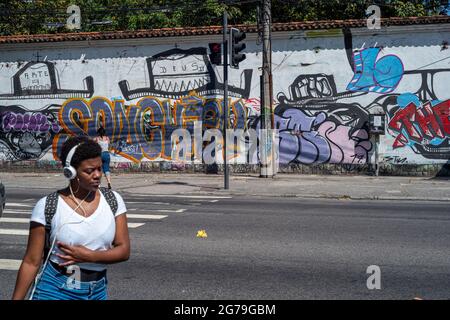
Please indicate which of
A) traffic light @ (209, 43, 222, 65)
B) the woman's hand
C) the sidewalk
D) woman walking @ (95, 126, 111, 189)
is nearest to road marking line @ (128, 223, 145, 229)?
the sidewalk

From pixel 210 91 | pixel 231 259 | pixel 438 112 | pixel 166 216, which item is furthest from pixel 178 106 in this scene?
pixel 231 259

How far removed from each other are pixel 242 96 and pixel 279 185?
5058 mm

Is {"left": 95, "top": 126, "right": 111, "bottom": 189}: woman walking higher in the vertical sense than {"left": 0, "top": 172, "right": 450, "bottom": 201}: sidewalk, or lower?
higher


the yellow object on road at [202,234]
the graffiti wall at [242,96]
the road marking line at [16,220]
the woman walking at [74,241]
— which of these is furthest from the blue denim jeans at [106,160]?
the woman walking at [74,241]

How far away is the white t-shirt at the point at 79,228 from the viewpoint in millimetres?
3475

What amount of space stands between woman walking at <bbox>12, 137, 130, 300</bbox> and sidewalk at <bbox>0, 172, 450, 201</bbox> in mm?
11865

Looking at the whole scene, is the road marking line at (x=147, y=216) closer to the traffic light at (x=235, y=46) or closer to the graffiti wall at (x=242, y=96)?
the traffic light at (x=235, y=46)

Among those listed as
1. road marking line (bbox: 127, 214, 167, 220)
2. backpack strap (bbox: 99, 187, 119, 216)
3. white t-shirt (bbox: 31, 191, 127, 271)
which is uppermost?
backpack strap (bbox: 99, 187, 119, 216)

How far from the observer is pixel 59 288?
349 centimetres

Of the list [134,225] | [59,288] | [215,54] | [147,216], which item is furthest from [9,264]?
[215,54]

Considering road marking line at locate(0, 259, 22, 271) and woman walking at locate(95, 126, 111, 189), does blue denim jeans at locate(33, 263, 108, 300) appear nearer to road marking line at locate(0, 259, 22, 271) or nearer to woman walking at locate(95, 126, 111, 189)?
road marking line at locate(0, 259, 22, 271)

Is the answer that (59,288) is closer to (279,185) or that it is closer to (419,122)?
(279,185)

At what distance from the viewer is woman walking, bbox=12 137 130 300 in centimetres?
347
